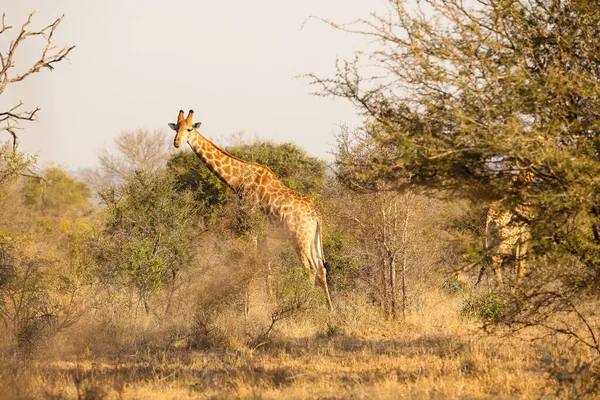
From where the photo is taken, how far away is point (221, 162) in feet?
46.6

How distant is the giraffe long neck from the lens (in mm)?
14098

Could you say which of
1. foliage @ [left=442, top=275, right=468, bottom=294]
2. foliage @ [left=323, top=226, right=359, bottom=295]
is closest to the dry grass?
foliage @ [left=442, top=275, right=468, bottom=294]

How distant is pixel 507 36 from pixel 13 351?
695 cm

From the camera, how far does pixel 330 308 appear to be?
39.9 feet

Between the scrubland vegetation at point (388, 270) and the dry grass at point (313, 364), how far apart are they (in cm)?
4

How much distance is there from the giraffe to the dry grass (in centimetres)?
189

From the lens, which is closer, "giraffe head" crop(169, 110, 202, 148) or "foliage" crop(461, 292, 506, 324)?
"foliage" crop(461, 292, 506, 324)

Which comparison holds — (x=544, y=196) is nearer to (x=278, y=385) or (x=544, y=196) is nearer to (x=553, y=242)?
(x=553, y=242)

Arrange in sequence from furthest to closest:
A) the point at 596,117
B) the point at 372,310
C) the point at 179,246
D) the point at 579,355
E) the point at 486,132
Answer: the point at 179,246 → the point at 372,310 → the point at 579,355 → the point at 596,117 → the point at 486,132

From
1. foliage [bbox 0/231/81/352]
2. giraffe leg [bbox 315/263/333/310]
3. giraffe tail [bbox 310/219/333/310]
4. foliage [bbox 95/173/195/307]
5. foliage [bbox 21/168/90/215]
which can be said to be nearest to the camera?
foliage [bbox 0/231/81/352]

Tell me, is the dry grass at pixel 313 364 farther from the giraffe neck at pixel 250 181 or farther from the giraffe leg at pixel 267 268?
the giraffe neck at pixel 250 181

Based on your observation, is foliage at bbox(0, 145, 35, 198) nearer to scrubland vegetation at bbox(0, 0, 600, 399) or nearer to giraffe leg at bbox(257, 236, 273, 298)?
scrubland vegetation at bbox(0, 0, 600, 399)

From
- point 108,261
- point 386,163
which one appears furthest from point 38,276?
point 386,163

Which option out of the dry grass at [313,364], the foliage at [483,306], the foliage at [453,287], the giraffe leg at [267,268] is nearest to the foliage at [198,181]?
the giraffe leg at [267,268]
